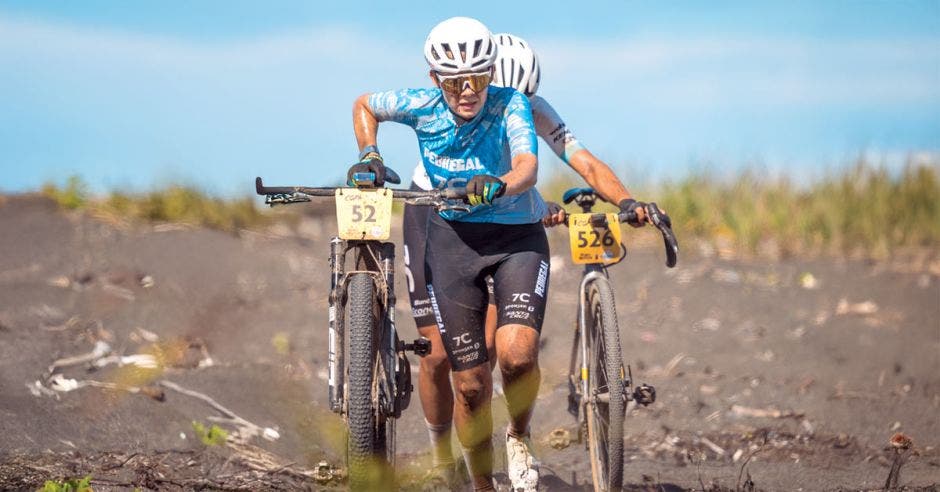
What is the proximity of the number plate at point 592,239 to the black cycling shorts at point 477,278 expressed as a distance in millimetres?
306

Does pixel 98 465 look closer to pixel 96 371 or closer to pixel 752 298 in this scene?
pixel 96 371

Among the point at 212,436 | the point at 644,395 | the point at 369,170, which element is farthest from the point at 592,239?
the point at 212,436

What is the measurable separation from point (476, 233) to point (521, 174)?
1.88 ft

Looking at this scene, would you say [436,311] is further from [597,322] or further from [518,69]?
[518,69]

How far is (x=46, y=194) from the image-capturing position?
1419 cm

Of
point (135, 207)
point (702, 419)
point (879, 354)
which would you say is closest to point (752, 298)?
point (879, 354)

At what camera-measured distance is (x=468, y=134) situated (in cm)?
609

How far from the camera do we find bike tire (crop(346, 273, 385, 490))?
215 inches

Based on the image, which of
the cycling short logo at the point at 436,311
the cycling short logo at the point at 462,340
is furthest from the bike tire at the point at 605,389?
the cycling short logo at the point at 436,311

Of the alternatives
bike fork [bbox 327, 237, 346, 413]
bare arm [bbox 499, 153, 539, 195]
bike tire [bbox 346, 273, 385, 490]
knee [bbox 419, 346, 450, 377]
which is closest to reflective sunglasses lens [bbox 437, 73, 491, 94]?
bare arm [bbox 499, 153, 539, 195]

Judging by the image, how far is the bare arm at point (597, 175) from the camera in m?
6.50

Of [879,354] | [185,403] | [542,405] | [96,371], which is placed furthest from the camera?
[879,354]

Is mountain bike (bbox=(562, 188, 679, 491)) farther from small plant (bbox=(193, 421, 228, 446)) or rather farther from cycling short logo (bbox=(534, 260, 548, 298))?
small plant (bbox=(193, 421, 228, 446))

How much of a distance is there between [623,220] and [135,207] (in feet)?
28.4
